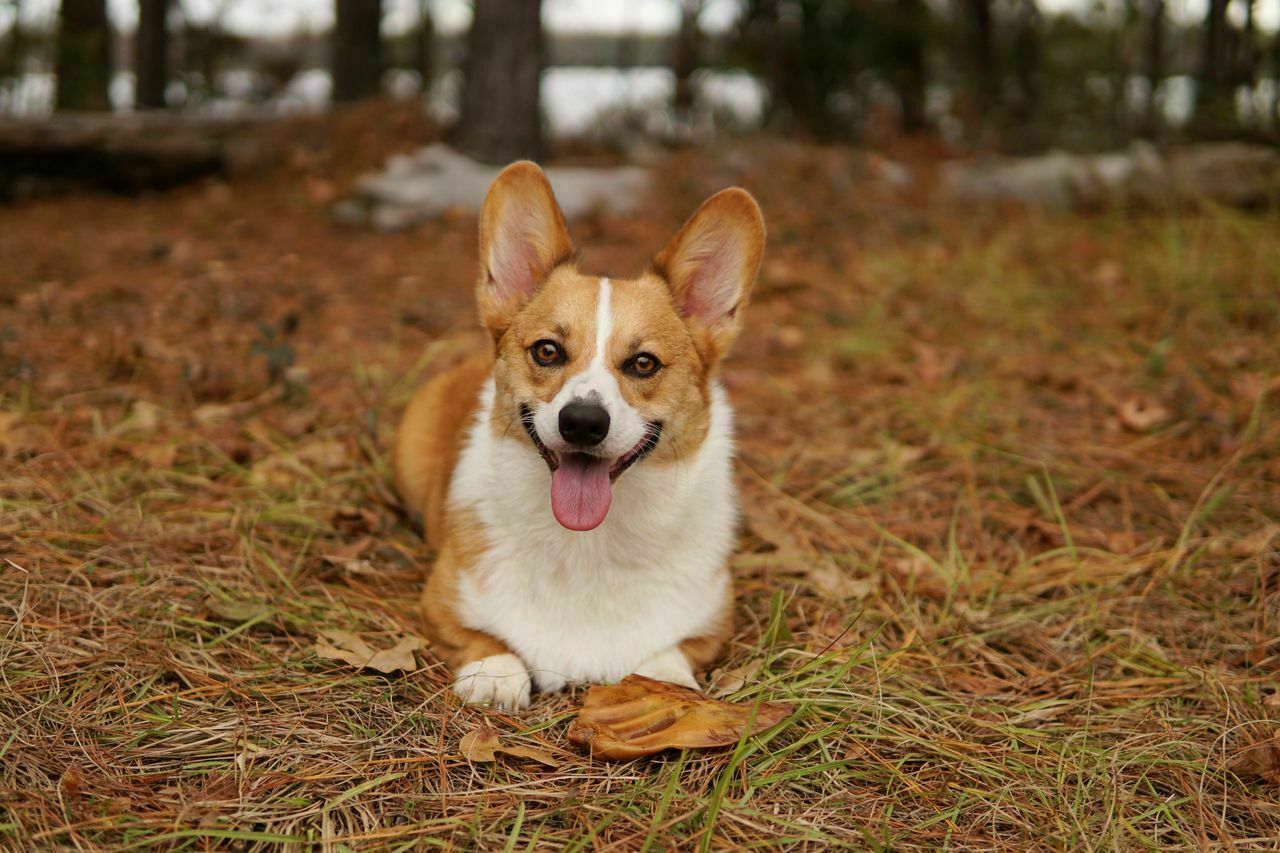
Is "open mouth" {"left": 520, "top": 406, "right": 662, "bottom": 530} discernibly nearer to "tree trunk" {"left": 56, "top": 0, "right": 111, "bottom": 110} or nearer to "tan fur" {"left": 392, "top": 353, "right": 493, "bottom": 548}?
"tan fur" {"left": 392, "top": 353, "right": 493, "bottom": 548}

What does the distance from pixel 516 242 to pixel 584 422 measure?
0.83 m

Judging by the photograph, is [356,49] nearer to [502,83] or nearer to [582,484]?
[502,83]

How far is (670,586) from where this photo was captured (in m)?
2.69

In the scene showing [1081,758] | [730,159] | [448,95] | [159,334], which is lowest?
[1081,758]

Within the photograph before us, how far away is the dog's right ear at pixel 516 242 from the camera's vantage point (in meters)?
2.78

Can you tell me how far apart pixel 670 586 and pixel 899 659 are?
0.67 metres

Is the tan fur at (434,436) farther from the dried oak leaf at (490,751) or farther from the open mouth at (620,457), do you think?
the dried oak leaf at (490,751)

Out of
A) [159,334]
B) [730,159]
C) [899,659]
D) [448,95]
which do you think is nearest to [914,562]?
[899,659]

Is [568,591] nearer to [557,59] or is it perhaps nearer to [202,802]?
[202,802]

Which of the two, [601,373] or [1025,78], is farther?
[1025,78]

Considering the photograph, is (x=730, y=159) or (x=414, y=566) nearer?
(x=414, y=566)

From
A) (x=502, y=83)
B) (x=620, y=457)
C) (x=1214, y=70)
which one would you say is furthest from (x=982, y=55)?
(x=620, y=457)

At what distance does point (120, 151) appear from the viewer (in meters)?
7.57

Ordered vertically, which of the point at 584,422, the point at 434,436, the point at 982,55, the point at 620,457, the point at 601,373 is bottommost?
the point at 434,436
